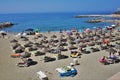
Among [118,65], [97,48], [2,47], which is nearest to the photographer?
[118,65]

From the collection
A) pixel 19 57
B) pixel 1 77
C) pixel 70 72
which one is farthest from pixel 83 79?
pixel 19 57

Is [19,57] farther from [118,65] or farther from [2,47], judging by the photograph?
[118,65]

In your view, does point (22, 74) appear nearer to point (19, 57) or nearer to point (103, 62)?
point (19, 57)

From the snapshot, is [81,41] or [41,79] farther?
[81,41]

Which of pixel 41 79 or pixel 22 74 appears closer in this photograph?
pixel 41 79

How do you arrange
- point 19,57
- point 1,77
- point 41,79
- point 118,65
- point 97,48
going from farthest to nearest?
point 97,48 < point 19,57 < point 118,65 < point 1,77 < point 41,79

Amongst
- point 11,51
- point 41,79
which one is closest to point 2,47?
point 11,51

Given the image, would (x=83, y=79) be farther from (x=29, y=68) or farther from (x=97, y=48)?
(x=97, y=48)

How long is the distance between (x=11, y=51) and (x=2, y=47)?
430 centimetres

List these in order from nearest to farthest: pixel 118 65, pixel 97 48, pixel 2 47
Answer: pixel 118 65
pixel 97 48
pixel 2 47

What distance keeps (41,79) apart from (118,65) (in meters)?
8.97

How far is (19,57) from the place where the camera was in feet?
98.7

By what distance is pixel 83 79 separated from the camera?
21094 mm

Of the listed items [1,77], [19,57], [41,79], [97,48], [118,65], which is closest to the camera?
[41,79]
